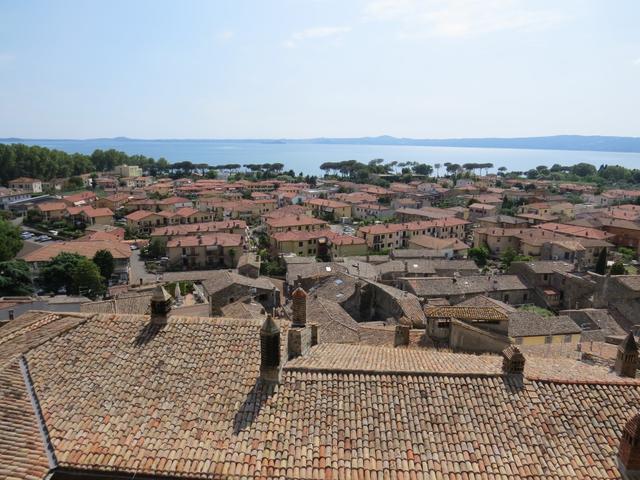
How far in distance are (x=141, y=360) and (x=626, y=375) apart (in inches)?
482

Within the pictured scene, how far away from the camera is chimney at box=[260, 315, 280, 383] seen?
9289 millimetres

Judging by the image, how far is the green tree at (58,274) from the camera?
1623 inches

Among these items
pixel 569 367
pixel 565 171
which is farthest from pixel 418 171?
pixel 569 367

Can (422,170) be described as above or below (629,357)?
below

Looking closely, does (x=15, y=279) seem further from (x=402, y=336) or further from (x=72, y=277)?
(x=402, y=336)

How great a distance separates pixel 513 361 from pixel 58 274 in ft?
137

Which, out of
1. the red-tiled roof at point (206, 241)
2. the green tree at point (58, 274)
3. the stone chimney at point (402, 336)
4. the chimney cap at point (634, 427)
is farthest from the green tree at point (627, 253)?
the green tree at point (58, 274)

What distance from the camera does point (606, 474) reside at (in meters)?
7.83

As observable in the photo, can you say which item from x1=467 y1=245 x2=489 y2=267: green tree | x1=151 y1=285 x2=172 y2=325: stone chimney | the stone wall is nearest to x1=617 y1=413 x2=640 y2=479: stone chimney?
the stone wall

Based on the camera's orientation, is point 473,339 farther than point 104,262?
No

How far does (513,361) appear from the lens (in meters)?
9.62

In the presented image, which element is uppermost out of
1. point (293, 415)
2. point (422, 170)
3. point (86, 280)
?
point (293, 415)

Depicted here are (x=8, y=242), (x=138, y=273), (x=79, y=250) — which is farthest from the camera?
(x=138, y=273)

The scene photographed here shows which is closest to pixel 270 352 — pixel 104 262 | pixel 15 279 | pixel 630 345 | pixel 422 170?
pixel 630 345
